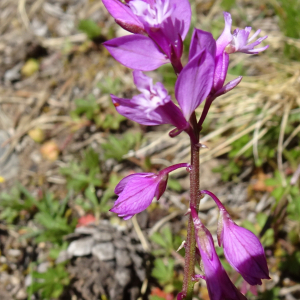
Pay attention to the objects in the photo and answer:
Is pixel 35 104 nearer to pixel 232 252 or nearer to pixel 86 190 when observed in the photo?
pixel 86 190

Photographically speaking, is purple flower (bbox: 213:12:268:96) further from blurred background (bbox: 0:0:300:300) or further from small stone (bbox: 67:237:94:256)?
small stone (bbox: 67:237:94:256)

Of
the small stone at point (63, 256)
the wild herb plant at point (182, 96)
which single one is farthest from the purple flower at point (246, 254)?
the small stone at point (63, 256)

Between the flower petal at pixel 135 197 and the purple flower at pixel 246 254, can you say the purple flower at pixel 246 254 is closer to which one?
the purple flower at pixel 246 254

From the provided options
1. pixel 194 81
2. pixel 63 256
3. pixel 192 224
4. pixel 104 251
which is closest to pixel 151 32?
pixel 194 81

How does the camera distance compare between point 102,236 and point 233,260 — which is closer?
point 233,260

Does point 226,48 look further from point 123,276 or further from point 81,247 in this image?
point 81,247

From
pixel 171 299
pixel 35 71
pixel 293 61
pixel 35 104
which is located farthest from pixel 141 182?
pixel 35 71
